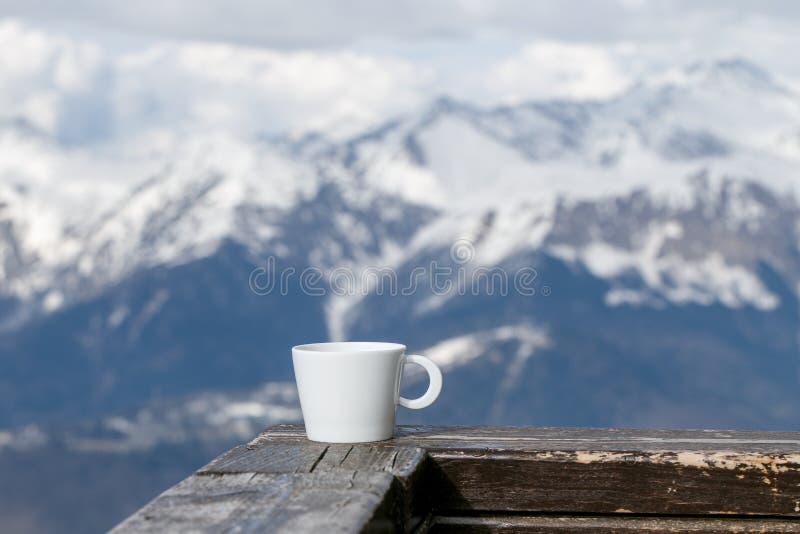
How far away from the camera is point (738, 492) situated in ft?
8.12

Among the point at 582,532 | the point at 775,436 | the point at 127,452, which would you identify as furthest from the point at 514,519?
the point at 127,452

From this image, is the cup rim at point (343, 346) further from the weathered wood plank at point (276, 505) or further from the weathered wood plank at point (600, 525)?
the weathered wood plank at point (276, 505)

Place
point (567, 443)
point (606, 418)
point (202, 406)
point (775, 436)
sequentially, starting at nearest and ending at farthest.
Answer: point (567, 443), point (775, 436), point (202, 406), point (606, 418)

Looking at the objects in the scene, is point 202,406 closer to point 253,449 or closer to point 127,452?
point 127,452

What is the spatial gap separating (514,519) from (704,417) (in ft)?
597

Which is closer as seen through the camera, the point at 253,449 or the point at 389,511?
the point at 389,511

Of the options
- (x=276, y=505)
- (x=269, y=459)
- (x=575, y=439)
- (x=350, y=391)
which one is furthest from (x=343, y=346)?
(x=276, y=505)

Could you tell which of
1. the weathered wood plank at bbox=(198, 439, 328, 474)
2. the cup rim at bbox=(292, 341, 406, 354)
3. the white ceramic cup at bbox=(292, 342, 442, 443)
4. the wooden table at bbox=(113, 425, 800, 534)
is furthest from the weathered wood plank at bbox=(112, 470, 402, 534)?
the cup rim at bbox=(292, 341, 406, 354)

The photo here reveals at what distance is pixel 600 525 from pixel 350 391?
0.66 m

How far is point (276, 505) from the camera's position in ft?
5.93

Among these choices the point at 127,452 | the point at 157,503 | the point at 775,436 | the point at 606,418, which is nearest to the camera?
the point at 157,503

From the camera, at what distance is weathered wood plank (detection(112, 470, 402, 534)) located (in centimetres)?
166

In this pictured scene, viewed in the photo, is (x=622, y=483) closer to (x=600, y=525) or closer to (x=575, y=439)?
(x=600, y=525)

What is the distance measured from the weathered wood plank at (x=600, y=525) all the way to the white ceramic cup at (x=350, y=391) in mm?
293
